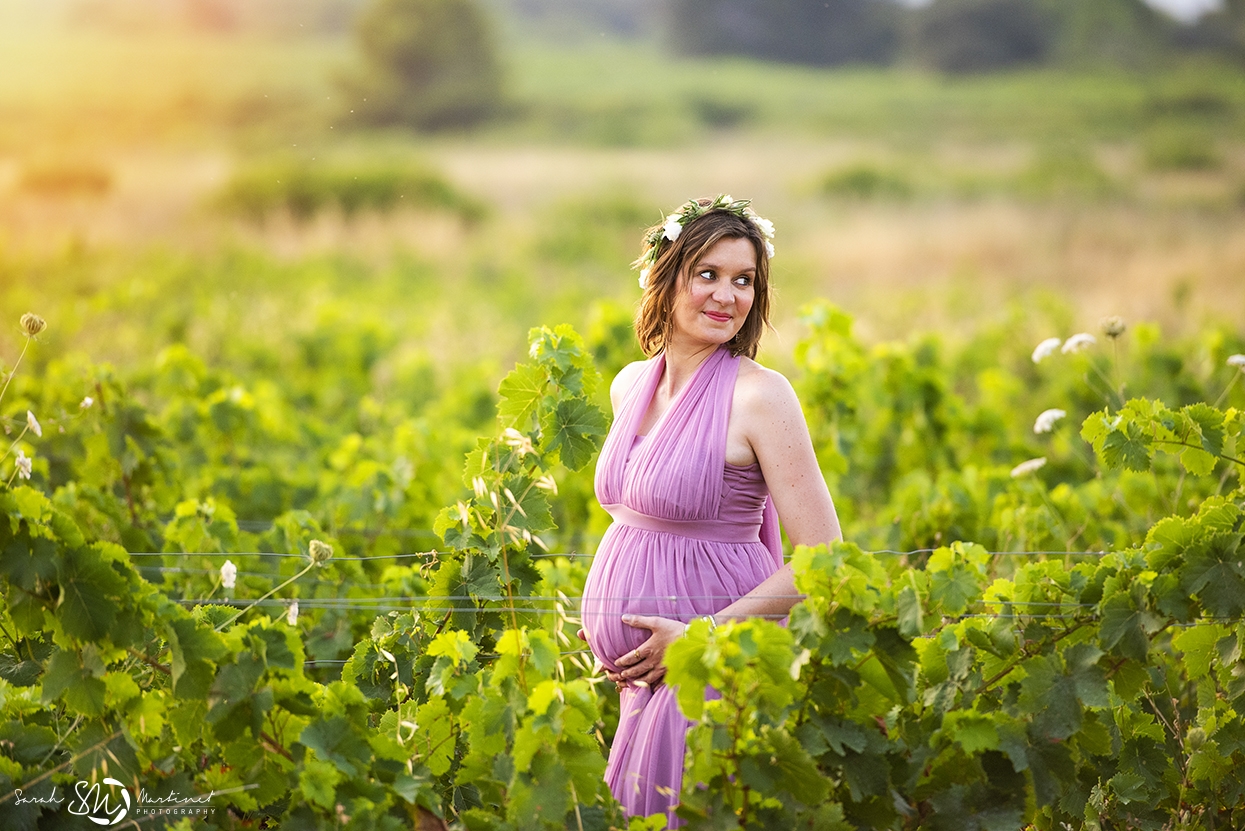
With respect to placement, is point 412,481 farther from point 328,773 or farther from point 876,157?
point 876,157

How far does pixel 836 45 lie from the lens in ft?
105

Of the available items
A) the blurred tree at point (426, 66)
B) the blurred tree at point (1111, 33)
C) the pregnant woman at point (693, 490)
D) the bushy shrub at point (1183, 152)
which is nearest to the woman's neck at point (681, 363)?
the pregnant woman at point (693, 490)

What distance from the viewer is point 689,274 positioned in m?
2.38

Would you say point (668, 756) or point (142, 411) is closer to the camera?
point (668, 756)

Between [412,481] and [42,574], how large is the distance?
8.68 feet

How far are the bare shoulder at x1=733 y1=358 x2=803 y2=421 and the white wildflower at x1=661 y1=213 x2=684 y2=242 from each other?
358 mm

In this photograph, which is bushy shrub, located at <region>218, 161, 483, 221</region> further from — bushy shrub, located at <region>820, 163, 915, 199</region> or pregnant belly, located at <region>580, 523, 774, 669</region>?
pregnant belly, located at <region>580, 523, 774, 669</region>

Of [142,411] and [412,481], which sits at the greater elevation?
[142,411]

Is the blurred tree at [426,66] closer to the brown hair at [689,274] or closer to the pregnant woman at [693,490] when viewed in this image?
the brown hair at [689,274]

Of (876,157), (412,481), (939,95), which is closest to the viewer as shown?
(412,481)

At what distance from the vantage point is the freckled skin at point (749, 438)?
2209 millimetres

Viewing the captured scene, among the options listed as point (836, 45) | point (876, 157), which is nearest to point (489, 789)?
point (876, 157)

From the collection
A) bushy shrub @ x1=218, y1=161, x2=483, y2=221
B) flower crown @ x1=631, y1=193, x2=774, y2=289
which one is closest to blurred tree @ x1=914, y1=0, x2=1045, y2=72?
bushy shrub @ x1=218, y1=161, x2=483, y2=221

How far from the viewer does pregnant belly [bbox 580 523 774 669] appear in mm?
2283
